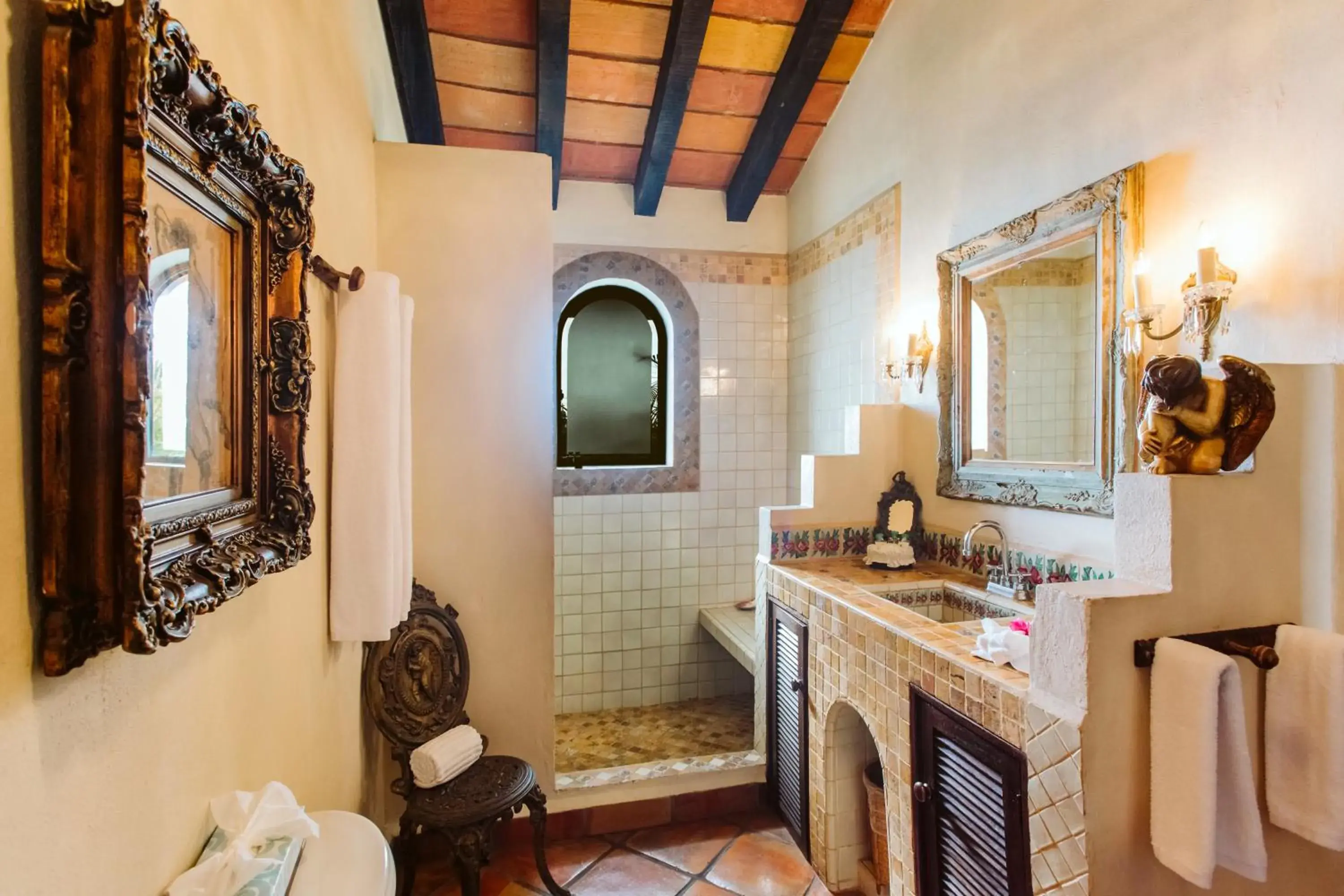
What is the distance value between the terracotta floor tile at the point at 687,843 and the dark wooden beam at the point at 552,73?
2.34 meters

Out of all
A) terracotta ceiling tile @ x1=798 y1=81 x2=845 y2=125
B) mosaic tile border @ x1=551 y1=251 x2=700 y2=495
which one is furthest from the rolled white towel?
terracotta ceiling tile @ x1=798 y1=81 x2=845 y2=125

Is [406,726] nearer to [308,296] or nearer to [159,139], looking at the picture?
[308,296]

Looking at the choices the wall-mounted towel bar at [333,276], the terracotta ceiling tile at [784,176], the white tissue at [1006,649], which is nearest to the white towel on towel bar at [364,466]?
the wall-mounted towel bar at [333,276]

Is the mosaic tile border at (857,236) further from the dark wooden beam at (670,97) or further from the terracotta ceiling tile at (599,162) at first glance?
the terracotta ceiling tile at (599,162)

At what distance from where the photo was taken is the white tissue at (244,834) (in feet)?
2.86

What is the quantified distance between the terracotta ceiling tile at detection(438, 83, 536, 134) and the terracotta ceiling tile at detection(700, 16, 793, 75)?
84 cm

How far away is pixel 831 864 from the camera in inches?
81.5

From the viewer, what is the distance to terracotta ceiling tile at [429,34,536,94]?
8.66 ft

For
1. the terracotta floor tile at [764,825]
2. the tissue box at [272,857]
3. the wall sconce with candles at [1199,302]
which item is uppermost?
the wall sconce with candles at [1199,302]

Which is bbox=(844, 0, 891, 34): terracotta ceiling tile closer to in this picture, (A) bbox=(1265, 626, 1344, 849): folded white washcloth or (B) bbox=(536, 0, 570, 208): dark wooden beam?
(B) bbox=(536, 0, 570, 208): dark wooden beam

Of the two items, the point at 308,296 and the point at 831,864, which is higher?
the point at 308,296

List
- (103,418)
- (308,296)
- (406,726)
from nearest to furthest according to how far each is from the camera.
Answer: (103,418), (308,296), (406,726)

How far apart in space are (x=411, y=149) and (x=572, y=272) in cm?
137

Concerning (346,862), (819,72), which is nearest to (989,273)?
(819,72)
